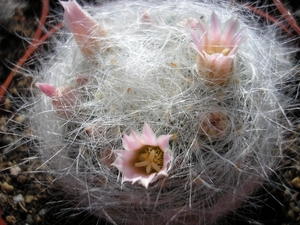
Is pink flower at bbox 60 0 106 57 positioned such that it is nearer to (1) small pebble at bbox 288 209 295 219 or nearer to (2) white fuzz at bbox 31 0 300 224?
(2) white fuzz at bbox 31 0 300 224

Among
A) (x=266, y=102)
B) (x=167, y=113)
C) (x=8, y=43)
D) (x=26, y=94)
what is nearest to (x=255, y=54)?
(x=266, y=102)

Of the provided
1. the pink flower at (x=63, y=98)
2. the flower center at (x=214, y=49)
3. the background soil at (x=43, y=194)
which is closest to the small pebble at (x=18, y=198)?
the background soil at (x=43, y=194)

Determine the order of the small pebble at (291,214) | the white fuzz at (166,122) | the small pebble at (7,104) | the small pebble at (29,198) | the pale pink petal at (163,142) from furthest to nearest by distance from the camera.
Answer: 1. the small pebble at (7,104)
2. the small pebble at (29,198)
3. the small pebble at (291,214)
4. the white fuzz at (166,122)
5. the pale pink petal at (163,142)

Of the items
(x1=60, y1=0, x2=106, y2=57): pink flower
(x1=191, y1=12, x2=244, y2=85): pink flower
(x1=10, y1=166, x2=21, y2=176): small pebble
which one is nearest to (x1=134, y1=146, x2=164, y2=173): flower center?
(x1=191, y1=12, x2=244, y2=85): pink flower

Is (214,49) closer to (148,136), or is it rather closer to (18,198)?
(148,136)

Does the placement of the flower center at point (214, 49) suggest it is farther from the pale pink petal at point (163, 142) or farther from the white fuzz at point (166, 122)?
the pale pink petal at point (163, 142)

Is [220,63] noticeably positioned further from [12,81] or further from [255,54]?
[12,81]

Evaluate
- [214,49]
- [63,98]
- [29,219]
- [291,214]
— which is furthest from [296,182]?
[29,219]
